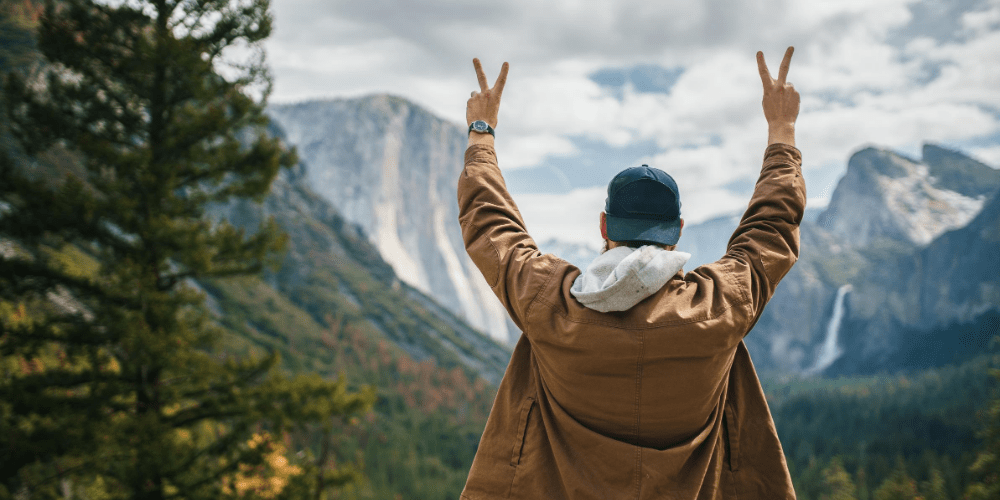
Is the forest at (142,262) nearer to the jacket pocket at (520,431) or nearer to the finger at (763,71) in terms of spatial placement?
the jacket pocket at (520,431)

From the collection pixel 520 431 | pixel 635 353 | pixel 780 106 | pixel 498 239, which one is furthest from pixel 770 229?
pixel 520 431

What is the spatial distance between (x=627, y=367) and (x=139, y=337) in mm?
8992

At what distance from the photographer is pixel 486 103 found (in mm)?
3053

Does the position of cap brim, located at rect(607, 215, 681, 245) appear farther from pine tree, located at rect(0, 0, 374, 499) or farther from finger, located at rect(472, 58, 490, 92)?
pine tree, located at rect(0, 0, 374, 499)

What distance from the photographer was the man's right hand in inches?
110

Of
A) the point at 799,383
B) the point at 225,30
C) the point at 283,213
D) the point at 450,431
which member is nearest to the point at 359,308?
the point at 283,213

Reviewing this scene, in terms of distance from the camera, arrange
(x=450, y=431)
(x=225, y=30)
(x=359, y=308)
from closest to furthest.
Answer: (x=225, y=30)
(x=450, y=431)
(x=359, y=308)

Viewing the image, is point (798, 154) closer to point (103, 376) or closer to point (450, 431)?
point (103, 376)

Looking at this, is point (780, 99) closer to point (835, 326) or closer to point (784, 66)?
point (784, 66)

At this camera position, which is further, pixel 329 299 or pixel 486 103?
pixel 329 299

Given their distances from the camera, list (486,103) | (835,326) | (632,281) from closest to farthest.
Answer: (632,281) → (486,103) → (835,326)

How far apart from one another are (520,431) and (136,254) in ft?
31.0

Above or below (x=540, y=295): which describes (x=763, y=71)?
above

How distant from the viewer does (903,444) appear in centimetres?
7856
